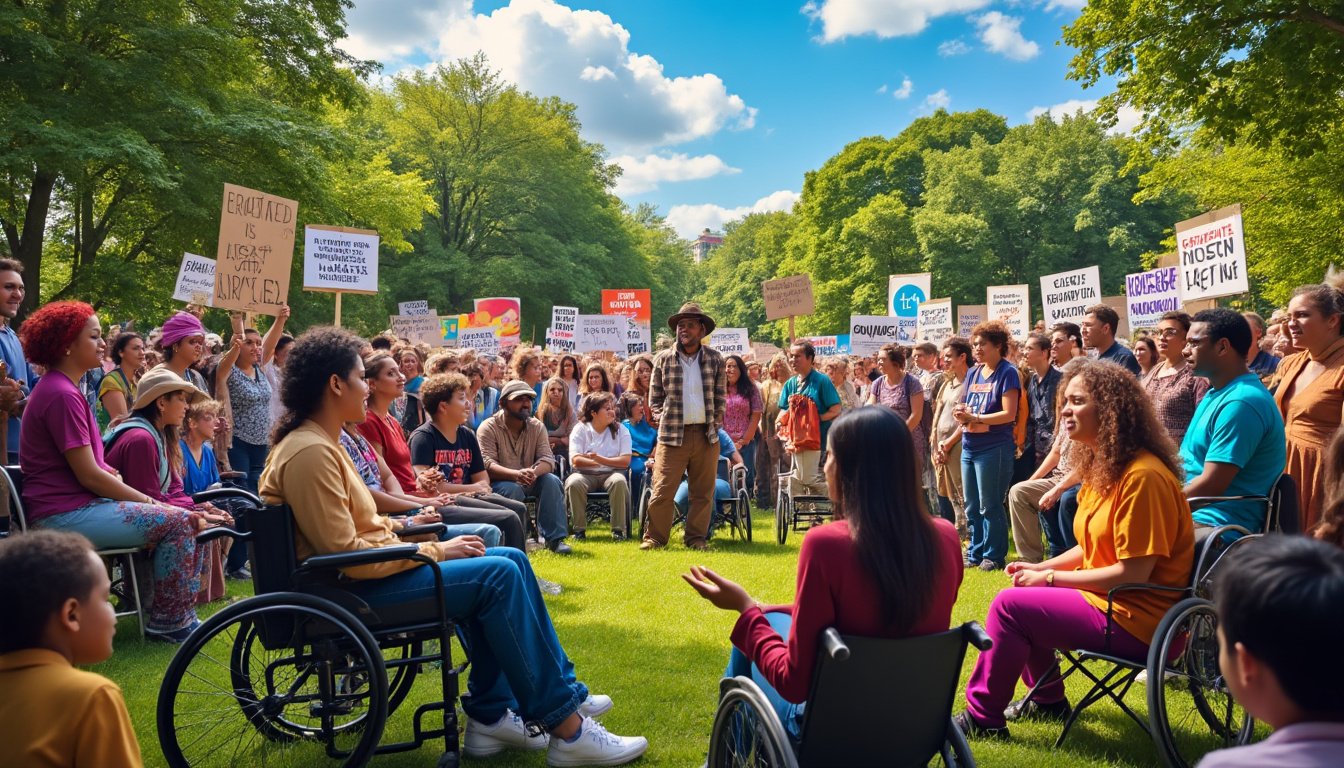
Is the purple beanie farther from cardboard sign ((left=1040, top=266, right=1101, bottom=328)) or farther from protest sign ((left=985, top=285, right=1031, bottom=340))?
protest sign ((left=985, top=285, right=1031, bottom=340))

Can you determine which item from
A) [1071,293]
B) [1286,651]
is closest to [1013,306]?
[1071,293]

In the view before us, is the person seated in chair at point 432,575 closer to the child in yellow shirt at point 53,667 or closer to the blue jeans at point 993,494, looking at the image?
the child in yellow shirt at point 53,667

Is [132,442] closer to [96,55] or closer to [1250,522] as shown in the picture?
[1250,522]

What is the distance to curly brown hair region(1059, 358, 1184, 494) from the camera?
12.9ft

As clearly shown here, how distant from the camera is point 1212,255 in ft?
34.4

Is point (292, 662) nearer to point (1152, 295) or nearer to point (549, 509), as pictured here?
point (549, 509)

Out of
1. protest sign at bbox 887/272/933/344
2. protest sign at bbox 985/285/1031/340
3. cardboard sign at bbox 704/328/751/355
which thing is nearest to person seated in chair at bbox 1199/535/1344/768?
protest sign at bbox 985/285/1031/340

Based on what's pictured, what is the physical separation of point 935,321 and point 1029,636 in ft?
43.7

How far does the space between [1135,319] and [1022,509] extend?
21.5 ft

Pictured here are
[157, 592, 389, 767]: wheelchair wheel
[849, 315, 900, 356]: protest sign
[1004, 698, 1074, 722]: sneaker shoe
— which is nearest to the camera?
[157, 592, 389, 767]: wheelchair wheel

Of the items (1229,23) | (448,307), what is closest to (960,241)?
(448,307)

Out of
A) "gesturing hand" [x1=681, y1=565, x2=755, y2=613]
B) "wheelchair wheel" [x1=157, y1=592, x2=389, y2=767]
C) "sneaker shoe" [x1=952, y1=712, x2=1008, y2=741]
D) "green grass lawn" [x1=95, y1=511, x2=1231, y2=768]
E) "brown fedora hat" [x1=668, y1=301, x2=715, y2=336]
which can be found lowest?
"green grass lawn" [x1=95, y1=511, x2=1231, y2=768]

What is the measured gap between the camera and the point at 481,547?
4.11 metres

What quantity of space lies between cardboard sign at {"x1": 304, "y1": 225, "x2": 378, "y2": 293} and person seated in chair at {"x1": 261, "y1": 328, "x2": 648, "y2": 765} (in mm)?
8179
